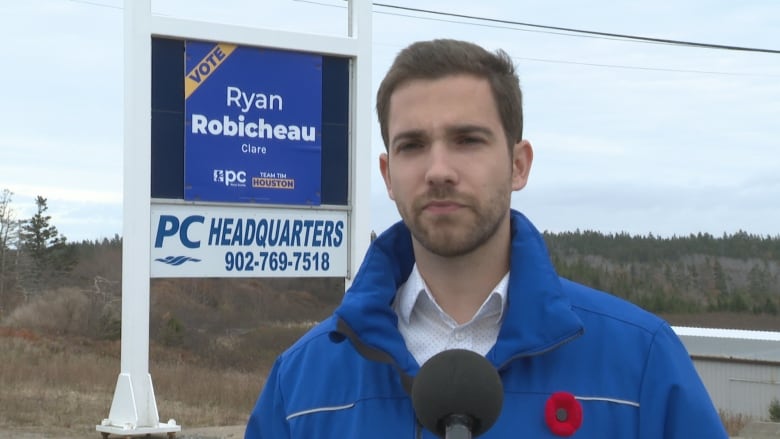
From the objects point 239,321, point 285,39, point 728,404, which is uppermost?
point 285,39

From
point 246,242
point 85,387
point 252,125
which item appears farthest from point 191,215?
point 85,387

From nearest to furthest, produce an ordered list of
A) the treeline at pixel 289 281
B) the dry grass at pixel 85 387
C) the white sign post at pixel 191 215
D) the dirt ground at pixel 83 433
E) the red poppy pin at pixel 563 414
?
the red poppy pin at pixel 563 414 < the white sign post at pixel 191 215 < the dirt ground at pixel 83 433 < the dry grass at pixel 85 387 < the treeline at pixel 289 281

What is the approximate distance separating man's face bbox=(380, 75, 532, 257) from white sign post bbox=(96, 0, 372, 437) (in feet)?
23.9

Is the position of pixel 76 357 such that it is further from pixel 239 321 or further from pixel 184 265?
pixel 184 265

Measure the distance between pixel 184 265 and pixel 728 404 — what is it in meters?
24.8

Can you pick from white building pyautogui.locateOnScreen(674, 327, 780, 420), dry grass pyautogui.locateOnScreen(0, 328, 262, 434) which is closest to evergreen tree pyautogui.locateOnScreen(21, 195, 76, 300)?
dry grass pyautogui.locateOnScreen(0, 328, 262, 434)

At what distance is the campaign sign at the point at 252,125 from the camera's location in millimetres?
10250

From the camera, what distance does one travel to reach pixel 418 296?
2963mm

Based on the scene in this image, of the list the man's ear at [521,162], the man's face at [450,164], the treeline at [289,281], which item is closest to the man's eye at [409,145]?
the man's face at [450,164]

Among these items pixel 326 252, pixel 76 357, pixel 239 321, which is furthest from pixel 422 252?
pixel 239 321

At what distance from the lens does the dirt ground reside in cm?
1220

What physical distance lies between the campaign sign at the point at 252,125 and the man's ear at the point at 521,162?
7474 millimetres

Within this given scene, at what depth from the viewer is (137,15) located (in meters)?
9.87

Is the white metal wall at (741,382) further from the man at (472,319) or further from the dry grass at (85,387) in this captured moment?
the man at (472,319)
